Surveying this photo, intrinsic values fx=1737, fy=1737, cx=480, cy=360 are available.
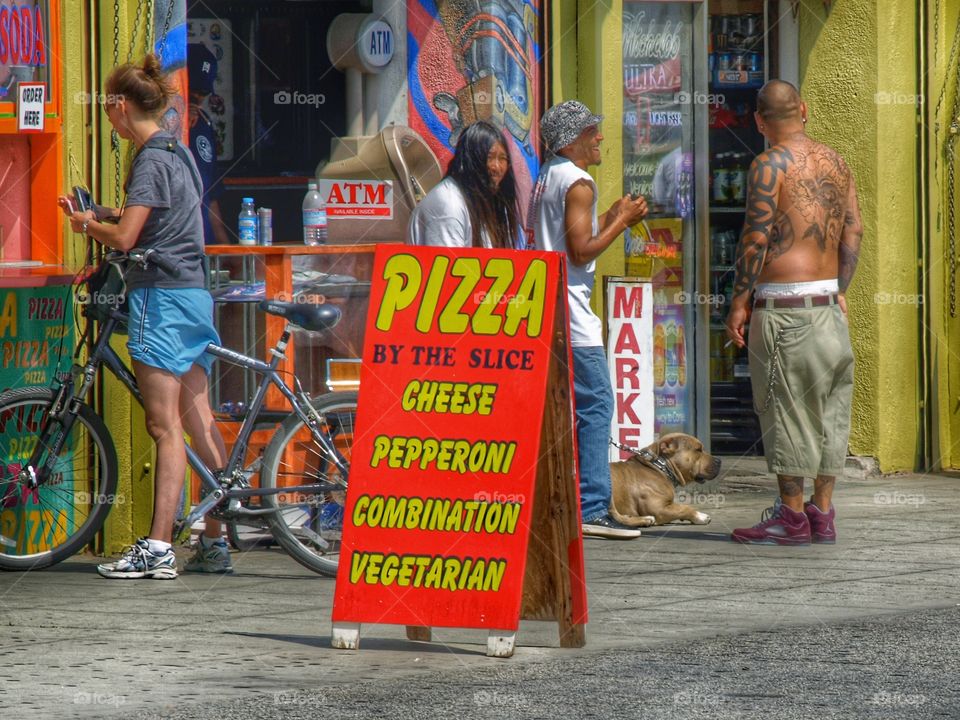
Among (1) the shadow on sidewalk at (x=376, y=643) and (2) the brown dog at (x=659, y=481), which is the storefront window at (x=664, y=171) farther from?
(1) the shadow on sidewalk at (x=376, y=643)

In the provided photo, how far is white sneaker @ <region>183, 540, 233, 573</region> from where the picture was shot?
23.2ft

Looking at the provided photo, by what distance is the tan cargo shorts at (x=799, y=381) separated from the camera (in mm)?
7602

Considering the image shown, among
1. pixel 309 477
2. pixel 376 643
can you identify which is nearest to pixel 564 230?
pixel 309 477

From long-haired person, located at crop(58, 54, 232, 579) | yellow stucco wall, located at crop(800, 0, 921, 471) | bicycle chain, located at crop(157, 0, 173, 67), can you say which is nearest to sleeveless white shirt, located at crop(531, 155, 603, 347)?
long-haired person, located at crop(58, 54, 232, 579)

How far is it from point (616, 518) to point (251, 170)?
9.26ft

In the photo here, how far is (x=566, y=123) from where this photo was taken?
784 centimetres

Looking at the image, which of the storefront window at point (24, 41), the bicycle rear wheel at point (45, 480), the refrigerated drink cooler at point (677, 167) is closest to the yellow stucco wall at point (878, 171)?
the refrigerated drink cooler at point (677, 167)

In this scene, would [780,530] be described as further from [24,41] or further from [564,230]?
[24,41]

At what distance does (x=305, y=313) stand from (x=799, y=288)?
220 centimetres

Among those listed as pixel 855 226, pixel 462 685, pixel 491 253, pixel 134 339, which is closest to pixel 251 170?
pixel 134 339

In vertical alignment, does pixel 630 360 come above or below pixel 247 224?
below

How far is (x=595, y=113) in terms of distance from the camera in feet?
30.2

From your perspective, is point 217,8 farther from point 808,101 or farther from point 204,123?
point 808,101

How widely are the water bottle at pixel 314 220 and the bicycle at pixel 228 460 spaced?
1.32m
